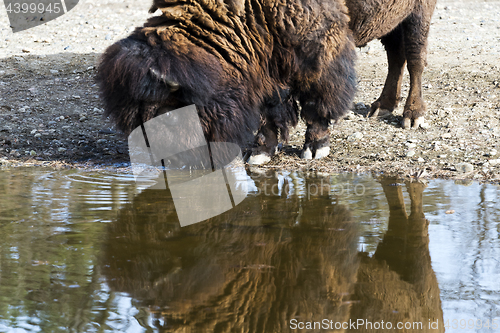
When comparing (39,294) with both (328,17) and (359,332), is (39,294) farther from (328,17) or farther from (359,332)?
(328,17)

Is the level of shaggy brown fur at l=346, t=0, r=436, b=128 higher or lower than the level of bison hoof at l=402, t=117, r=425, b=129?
higher

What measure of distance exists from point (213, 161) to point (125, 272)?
1.90 metres

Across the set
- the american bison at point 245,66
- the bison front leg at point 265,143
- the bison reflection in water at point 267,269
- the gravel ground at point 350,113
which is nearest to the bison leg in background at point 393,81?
the gravel ground at point 350,113

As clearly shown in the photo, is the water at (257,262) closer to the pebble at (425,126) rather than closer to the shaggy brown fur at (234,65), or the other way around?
the shaggy brown fur at (234,65)

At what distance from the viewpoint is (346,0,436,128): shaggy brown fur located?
4944mm

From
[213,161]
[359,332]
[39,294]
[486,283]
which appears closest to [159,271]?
[39,294]

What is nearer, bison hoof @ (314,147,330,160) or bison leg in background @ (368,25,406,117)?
bison hoof @ (314,147,330,160)

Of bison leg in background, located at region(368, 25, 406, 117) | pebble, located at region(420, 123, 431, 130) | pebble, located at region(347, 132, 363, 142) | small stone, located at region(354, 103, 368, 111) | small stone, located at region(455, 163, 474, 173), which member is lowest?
small stone, located at region(354, 103, 368, 111)

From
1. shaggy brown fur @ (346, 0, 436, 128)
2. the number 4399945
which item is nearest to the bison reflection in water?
shaggy brown fur @ (346, 0, 436, 128)

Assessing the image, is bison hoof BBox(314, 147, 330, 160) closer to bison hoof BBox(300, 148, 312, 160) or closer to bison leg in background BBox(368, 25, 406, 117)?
bison hoof BBox(300, 148, 312, 160)

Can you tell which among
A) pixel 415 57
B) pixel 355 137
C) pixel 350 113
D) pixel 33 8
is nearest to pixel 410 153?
pixel 355 137

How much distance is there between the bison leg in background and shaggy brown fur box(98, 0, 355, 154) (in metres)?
1.47

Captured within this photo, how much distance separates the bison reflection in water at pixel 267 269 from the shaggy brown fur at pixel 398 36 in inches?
89.0

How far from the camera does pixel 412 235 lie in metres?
2.91
